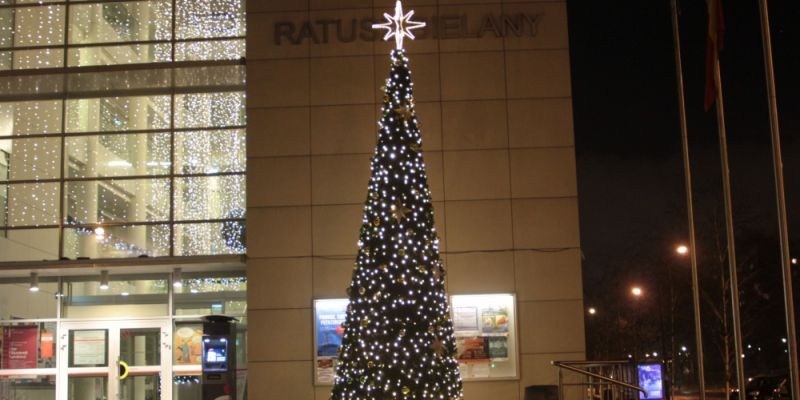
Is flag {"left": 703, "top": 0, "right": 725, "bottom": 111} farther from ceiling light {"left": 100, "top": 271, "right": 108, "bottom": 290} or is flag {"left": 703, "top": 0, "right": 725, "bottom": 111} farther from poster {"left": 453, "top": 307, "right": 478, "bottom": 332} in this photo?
ceiling light {"left": 100, "top": 271, "right": 108, "bottom": 290}

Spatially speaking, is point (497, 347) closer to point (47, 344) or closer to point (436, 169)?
point (436, 169)

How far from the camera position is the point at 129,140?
19844mm

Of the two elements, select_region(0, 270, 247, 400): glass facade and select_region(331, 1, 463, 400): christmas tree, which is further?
select_region(0, 270, 247, 400): glass facade

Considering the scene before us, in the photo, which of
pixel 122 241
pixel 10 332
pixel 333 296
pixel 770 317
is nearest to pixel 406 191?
pixel 333 296

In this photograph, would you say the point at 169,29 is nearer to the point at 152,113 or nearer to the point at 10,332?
the point at 152,113

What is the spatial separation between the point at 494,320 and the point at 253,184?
5.39 m

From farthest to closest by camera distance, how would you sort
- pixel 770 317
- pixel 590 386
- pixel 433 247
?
pixel 770 317, pixel 590 386, pixel 433 247

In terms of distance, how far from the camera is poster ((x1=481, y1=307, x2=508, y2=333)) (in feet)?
59.1

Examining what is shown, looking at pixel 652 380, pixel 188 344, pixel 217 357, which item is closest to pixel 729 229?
pixel 652 380

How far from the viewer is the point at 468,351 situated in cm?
1802

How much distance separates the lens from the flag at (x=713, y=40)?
1573 centimetres

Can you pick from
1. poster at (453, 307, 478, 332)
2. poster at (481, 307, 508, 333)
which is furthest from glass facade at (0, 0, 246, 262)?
poster at (481, 307, 508, 333)

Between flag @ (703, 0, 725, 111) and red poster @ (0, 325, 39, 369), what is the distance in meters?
14.1

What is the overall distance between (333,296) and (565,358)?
456cm
